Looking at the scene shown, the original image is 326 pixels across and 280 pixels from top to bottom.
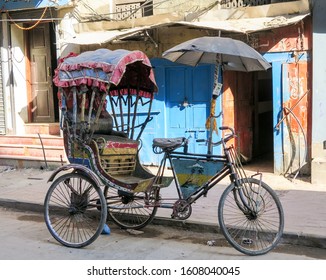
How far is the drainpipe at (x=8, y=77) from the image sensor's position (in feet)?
38.2

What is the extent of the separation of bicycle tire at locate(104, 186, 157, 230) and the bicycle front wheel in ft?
3.22

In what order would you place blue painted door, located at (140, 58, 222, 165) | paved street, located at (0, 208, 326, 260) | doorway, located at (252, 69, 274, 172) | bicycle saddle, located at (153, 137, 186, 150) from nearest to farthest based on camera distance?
paved street, located at (0, 208, 326, 260) → bicycle saddle, located at (153, 137, 186, 150) → blue painted door, located at (140, 58, 222, 165) → doorway, located at (252, 69, 274, 172)

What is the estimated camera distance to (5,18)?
37.9ft

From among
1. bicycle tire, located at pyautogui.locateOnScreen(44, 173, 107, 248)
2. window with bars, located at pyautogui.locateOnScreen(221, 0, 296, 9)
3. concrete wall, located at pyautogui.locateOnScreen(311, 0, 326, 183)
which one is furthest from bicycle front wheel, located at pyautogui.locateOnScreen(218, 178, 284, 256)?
window with bars, located at pyautogui.locateOnScreen(221, 0, 296, 9)

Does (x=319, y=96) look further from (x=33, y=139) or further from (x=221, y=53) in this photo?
(x=33, y=139)

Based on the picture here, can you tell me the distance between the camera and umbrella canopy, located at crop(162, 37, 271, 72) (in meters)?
5.50

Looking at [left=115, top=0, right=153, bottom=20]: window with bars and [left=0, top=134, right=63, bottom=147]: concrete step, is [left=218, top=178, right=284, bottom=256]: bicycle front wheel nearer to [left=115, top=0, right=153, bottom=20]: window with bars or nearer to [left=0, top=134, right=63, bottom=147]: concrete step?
[left=115, top=0, right=153, bottom=20]: window with bars

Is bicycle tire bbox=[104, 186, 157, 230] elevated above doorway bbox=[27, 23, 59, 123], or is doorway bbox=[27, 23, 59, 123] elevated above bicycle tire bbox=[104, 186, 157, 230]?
doorway bbox=[27, 23, 59, 123]

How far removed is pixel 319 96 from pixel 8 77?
24.7ft

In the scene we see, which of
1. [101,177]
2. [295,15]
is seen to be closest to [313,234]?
[101,177]

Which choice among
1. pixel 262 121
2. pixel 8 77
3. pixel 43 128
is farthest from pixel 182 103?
pixel 8 77

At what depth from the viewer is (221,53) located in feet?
18.2

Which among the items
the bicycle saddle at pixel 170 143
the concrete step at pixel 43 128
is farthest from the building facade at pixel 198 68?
the bicycle saddle at pixel 170 143

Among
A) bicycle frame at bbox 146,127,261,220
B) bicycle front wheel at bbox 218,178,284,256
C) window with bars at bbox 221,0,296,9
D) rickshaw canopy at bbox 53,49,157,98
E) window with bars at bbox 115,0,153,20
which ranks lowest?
bicycle front wheel at bbox 218,178,284,256
